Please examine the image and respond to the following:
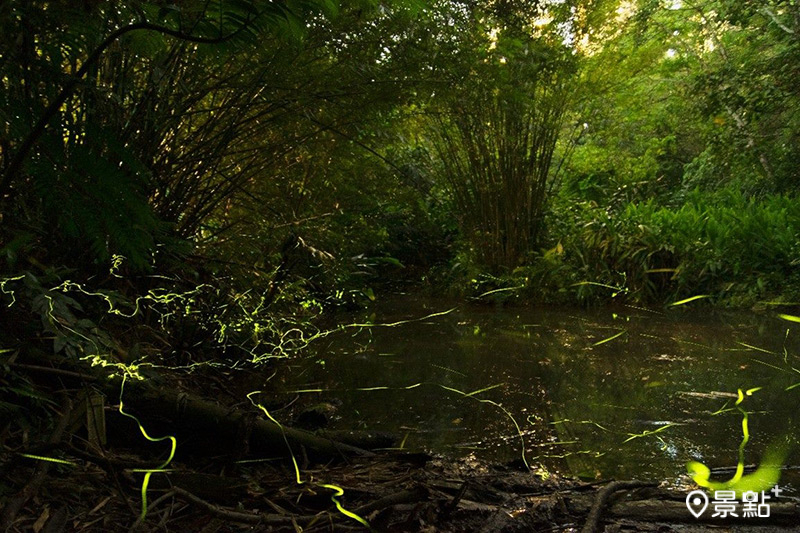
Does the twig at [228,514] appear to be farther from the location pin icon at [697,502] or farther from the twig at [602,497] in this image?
the location pin icon at [697,502]

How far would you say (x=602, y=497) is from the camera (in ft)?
3.71

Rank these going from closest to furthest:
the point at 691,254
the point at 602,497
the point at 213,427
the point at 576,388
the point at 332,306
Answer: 1. the point at 602,497
2. the point at 213,427
3. the point at 576,388
4. the point at 332,306
5. the point at 691,254

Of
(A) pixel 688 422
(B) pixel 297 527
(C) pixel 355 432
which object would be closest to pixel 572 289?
(A) pixel 688 422

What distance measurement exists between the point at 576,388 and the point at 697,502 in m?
0.88

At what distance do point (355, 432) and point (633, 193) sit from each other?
6300 mm

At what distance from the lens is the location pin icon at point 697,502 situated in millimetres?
1112

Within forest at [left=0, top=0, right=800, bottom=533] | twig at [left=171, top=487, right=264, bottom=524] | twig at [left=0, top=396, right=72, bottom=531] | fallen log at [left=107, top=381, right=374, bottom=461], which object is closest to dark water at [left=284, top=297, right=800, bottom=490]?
forest at [left=0, top=0, right=800, bottom=533]

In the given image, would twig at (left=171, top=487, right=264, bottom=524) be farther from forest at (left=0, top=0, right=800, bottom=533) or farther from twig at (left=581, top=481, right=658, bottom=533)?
twig at (left=581, top=481, right=658, bottom=533)

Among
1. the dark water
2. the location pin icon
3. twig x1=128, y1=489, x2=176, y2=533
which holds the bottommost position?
the dark water

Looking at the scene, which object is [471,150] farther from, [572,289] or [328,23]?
[328,23]

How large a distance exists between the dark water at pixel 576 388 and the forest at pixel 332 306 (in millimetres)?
15

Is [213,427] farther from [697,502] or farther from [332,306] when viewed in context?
[332,306]

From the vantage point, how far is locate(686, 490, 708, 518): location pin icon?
3.65ft

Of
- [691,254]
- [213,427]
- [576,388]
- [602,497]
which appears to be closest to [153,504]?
[213,427]
